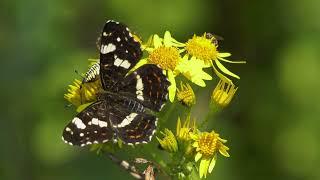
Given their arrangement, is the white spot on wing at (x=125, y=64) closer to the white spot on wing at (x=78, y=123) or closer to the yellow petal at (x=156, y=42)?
the yellow petal at (x=156, y=42)

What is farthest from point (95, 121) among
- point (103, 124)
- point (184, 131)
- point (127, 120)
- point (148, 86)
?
point (184, 131)

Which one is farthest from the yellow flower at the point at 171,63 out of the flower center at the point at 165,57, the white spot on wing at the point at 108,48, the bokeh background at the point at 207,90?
the bokeh background at the point at 207,90

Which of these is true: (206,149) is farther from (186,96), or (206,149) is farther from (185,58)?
(185,58)

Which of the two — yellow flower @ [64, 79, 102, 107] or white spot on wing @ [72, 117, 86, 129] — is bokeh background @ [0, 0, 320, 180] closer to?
yellow flower @ [64, 79, 102, 107]

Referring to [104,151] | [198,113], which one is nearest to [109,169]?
[198,113]

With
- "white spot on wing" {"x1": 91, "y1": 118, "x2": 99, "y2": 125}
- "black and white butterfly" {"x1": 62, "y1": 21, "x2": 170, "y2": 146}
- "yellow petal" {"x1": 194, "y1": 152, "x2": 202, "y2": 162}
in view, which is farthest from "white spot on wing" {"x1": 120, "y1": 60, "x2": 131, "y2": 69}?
"yellow petal" {"x1": 194, "y1": 152, "x2": 202, "y2": 162}

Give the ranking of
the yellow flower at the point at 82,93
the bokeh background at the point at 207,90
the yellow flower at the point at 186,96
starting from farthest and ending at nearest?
the bokeh background at the point at 207,90 < the yellow flower at the point at 82,93 < the yellow flower at the point at 186,96
